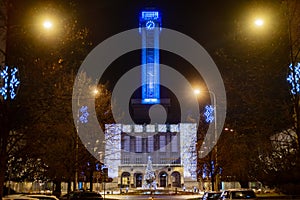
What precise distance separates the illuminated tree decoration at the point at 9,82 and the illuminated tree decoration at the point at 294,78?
10662 mm

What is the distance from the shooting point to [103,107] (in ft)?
141

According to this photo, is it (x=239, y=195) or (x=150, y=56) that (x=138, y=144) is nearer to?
(x=150, y=56)

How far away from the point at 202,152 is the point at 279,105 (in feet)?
87.1

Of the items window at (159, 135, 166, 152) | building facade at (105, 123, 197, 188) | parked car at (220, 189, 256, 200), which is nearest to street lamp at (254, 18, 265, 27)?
parked car at (220, 189, 256, 200)

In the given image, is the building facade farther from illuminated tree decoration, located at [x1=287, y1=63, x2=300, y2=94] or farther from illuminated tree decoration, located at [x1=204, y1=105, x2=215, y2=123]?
illuminated tree decoration, located at [x1=287, y1=63, x2=300, y2=94]

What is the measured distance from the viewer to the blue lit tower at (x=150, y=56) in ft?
427

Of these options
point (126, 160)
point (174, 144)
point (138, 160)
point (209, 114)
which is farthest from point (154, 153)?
point (209, 114)

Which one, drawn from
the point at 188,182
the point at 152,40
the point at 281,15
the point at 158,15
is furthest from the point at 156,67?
the point at 281,15

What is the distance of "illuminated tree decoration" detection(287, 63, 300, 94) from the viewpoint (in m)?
16.5

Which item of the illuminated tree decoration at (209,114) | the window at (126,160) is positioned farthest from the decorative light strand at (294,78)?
the window at (126,160)

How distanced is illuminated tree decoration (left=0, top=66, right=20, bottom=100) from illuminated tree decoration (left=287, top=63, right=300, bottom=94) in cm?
1066

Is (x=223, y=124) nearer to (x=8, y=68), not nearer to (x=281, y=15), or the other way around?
(x=281, y=15)

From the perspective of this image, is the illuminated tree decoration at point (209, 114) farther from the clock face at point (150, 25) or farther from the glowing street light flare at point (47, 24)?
the clock face at point (150, 25)

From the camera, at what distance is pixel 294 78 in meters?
16.5
